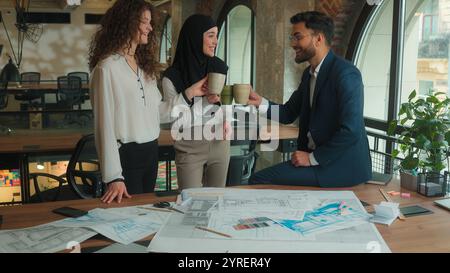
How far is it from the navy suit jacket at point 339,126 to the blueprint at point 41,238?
101 centimetres

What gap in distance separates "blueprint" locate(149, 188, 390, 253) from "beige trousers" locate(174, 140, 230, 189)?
64 centimetres

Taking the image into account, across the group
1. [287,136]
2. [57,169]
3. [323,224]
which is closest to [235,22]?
[287,136]

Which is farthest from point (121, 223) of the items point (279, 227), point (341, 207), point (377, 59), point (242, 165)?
point (377, 59)

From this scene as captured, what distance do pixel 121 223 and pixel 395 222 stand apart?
2.87 feet

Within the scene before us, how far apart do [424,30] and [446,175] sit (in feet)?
8.07

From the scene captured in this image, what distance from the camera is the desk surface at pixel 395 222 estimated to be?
1.30 metres

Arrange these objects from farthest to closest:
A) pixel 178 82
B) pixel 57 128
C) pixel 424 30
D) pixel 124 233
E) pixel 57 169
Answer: pixel 57 128 < pixel 424 30 < pixel 57 169 < pixel 178 82 < pixel 124 233

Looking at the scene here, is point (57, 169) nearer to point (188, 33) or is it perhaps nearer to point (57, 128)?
point (57, 128)

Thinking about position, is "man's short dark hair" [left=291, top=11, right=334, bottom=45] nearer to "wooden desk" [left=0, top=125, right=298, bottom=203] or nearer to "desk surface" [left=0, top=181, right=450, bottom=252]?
"desk surface" [left=0, top=181, right=450, bottom=252]

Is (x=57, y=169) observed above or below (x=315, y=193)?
below

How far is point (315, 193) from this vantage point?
1.75 meters

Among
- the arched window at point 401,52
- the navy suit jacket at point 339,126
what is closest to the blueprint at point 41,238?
the navy suit jacket at point 339,126

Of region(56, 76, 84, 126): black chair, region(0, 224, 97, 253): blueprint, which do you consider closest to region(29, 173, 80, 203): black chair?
region(0, 224, 97, 253): blueprint
